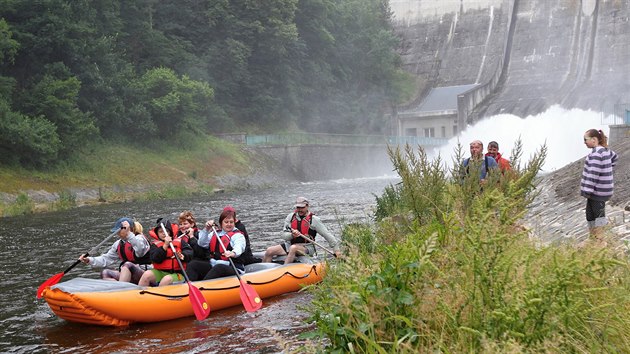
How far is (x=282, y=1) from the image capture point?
159 feet

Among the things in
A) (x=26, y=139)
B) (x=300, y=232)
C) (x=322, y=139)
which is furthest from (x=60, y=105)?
(x=322, y=139)

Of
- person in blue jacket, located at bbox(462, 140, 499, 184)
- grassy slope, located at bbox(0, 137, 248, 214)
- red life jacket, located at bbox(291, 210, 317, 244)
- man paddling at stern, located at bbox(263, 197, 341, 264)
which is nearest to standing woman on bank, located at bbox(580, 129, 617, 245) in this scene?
person in blue jacket, located at bbox(462, 140, 499, 184)

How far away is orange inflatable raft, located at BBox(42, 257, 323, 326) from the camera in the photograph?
972cm

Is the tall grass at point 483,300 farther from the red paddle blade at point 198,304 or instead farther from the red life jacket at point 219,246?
the red life jacket at point 219,246

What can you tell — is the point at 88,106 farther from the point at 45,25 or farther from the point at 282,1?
the point at 282,1

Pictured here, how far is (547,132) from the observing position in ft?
169

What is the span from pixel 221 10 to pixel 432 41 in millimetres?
26822

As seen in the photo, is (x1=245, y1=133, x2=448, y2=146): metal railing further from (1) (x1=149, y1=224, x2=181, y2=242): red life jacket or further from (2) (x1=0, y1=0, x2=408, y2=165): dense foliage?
(1) (x1=149, y1=224, x2=181, y2=242): red life jacket

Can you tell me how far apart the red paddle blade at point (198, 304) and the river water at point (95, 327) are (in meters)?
0.15

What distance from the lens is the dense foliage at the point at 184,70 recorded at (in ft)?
101

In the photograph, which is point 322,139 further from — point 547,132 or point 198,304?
point 198,304

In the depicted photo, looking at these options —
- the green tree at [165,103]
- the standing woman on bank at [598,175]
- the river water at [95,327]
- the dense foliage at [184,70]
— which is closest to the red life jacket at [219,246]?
the river water at [95,327]

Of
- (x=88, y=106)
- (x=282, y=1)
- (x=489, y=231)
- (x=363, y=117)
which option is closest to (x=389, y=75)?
(x=363, y=117)

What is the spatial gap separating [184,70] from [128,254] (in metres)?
34.2
